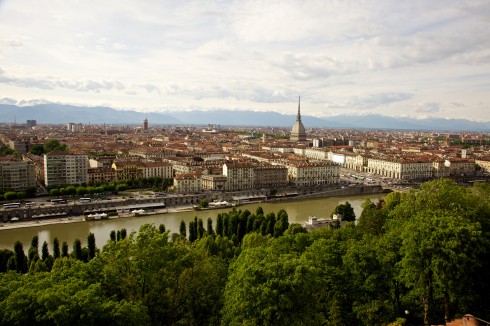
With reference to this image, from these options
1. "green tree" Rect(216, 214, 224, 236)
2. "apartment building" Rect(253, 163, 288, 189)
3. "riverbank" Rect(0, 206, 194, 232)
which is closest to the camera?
"green tree" Rect(216, 214, 224, 236)

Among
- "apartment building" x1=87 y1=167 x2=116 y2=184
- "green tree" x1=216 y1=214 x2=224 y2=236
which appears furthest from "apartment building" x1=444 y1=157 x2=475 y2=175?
"green tree" x1=216 y1=214 x2=224 y2=236

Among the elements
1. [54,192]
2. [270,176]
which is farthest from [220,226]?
[270,176]

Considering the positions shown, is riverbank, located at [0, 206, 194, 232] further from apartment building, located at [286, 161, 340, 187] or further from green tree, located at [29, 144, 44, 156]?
green tree, located at [29, 144, 44, 156]

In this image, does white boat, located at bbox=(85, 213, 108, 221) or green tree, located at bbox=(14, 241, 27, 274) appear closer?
green tree, located at bbox=(14, 241, 27, 274)

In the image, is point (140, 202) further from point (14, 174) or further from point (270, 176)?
point (270, 176)

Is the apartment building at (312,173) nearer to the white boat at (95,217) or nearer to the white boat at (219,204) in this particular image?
the white boat at (219,204)

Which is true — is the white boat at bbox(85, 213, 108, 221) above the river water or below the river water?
above
